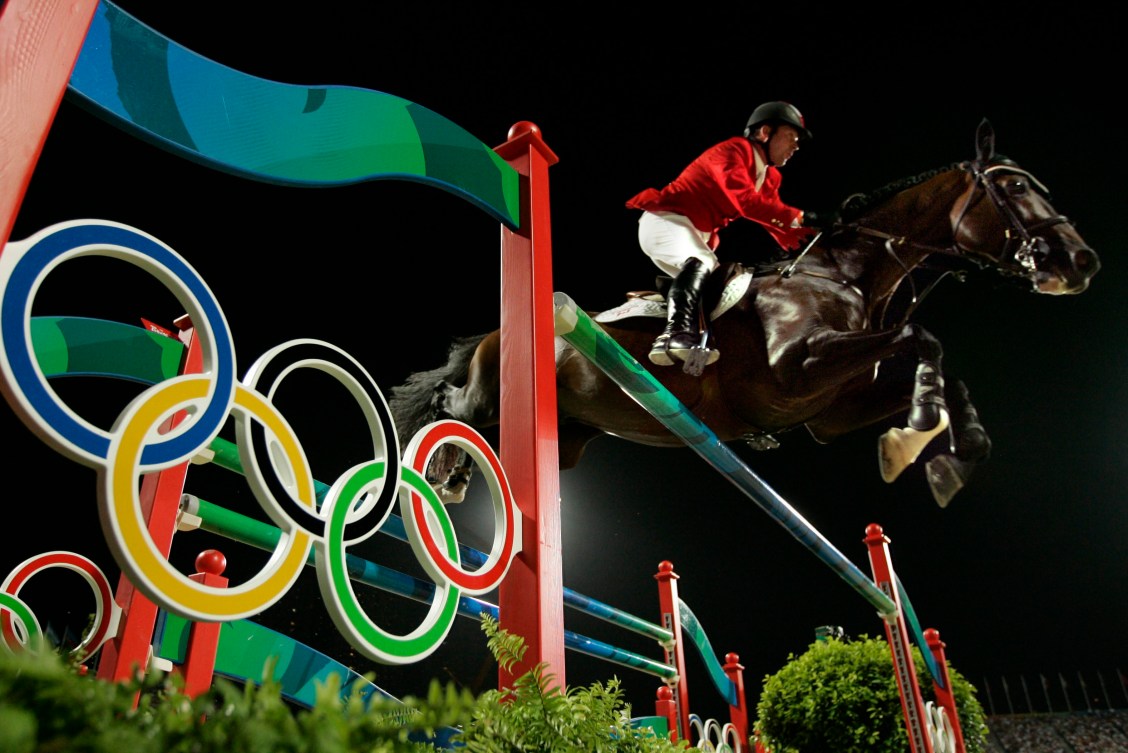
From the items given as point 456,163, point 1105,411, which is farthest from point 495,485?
point 1105,411

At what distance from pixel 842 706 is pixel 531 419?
333 cm

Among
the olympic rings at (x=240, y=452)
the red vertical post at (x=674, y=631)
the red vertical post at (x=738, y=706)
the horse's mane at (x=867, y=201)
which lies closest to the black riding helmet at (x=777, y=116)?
the horse's mane at (x=867, y=201)

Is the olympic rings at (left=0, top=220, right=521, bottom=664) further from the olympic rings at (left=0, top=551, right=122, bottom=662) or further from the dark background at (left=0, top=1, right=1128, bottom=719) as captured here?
the dark background at (left=0, top=1, right=1128, bottom=719)

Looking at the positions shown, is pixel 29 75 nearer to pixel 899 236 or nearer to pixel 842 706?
pixel 899 236

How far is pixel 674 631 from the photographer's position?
2.58 meters

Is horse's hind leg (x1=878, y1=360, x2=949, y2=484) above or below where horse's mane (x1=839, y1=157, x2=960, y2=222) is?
below

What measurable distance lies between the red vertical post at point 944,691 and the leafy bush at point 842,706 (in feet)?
0.62

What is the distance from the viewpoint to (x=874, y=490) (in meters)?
6.96

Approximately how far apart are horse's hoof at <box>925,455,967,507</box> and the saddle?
803 mm

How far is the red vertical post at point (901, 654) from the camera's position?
9.39 feet

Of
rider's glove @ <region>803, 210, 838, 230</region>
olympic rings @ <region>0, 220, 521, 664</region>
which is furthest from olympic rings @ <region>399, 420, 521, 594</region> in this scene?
rider's glove @ <region>803, 210, 838, 230</region>

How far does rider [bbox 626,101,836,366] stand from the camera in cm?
261

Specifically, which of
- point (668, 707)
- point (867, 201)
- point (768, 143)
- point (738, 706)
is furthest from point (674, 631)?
point (768, 143)

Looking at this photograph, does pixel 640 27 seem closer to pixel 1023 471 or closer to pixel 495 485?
pixel 495 485
